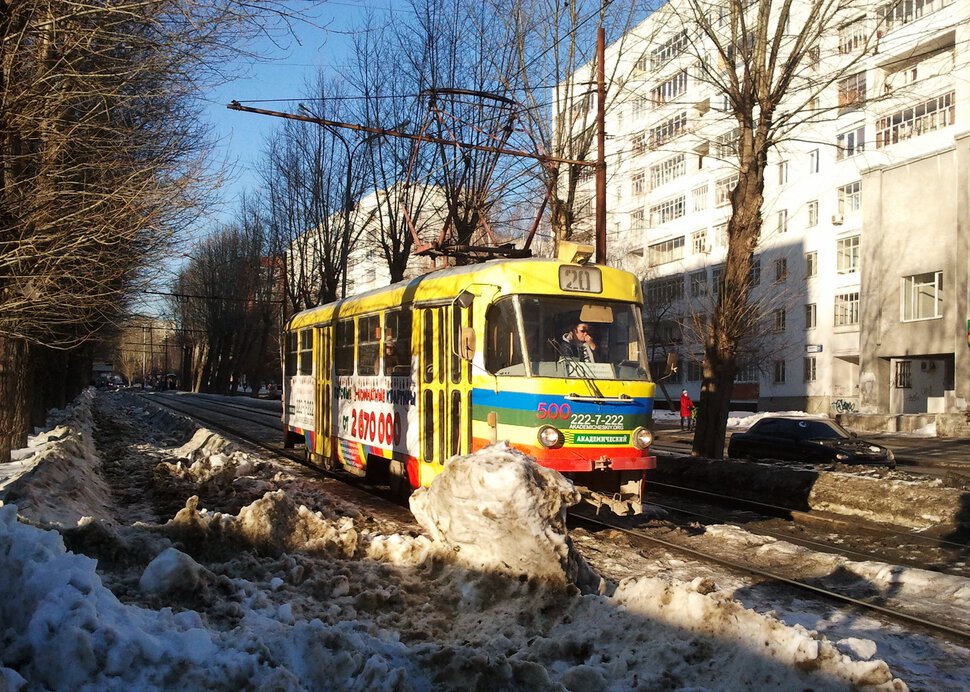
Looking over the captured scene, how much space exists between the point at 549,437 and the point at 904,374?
112ft

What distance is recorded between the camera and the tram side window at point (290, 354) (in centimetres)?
1783

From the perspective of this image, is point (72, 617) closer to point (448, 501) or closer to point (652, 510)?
point (448, 501)

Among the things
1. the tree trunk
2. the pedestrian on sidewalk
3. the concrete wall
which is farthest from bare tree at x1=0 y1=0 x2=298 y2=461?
the concrete wall

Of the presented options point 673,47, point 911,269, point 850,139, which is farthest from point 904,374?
point 673,47

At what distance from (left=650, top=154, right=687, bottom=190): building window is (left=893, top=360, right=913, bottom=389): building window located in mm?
19288

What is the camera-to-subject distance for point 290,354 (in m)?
18.2

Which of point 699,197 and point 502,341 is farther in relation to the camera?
point 699,197

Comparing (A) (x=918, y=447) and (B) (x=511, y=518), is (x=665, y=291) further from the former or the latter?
(B) (x=511, y=518)

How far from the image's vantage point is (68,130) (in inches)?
469

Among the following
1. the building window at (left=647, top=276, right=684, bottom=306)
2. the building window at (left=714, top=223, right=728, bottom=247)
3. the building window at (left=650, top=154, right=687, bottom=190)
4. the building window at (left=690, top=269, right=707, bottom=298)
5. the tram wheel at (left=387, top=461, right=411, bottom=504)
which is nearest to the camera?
the tram wheel at (left=387, top=461, right=411, bottom=504)

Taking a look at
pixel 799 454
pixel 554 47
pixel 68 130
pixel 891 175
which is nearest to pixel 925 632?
pixel 68 130

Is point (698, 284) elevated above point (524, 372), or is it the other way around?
point (698, 284)

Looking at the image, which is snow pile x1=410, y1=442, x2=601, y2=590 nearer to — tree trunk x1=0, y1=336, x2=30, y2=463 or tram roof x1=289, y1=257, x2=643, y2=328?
tram roof x1=289, y1=257, x2=643, y2=328

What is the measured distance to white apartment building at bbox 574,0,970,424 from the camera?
111 feet
